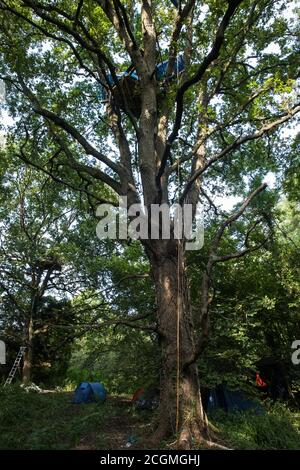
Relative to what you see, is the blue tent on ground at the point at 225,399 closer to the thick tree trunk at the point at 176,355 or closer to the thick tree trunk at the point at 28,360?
the thick tree trunk at the point at 176,355

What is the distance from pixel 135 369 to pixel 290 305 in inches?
179

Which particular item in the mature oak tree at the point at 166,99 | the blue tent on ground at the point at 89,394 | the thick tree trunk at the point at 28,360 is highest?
the mature oak tree at the point at 166,99

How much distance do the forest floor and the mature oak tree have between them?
81cm

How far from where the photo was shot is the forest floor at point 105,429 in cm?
461

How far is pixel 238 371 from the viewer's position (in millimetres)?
7820

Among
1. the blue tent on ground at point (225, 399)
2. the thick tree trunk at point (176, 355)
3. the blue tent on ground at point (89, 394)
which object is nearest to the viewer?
the thick tree trunk at point (176, 355)

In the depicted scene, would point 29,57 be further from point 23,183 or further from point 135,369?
point 23,183

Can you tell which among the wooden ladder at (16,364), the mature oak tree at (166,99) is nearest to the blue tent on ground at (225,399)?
the mature oak tree at (166,99)

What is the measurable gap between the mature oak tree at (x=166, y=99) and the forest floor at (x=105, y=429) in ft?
2.66

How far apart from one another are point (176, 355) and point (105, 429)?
2.02 m

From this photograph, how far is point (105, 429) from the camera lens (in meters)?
5.61

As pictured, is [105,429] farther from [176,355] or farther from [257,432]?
[257,432]

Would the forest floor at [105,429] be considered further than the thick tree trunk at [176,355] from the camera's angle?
Yes
